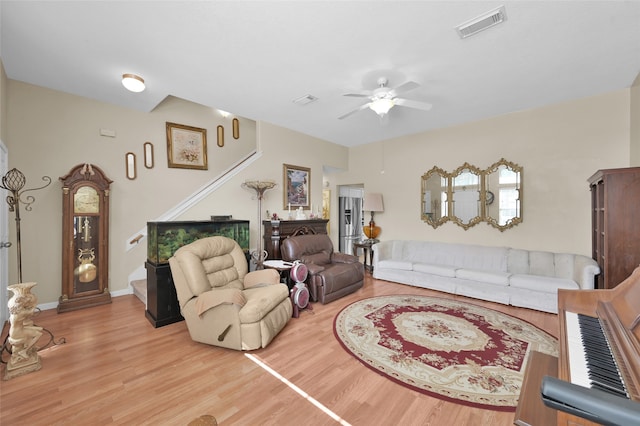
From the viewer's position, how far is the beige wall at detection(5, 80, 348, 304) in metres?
3.32

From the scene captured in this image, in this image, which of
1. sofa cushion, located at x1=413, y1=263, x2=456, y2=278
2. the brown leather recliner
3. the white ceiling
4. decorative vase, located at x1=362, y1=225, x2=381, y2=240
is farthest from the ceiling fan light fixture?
decorative vase, located at x1=362, y1=225, x2=381, y2=240

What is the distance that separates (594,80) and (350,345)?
4185 millimetres

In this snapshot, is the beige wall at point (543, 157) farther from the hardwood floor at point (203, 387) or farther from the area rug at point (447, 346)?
the hardwood floor at point (203, 387)

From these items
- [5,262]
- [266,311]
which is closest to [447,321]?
[266,311]

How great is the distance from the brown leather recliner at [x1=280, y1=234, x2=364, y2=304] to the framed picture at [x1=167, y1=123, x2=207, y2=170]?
2339 millimetres

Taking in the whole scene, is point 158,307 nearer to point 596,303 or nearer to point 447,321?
point 447,321

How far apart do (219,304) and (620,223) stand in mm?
4114

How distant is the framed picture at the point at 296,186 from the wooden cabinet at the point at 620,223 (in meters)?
4.34

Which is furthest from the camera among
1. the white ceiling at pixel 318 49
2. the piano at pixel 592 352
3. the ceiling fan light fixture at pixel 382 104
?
the ceiling fan light fixture at pixel 382 104

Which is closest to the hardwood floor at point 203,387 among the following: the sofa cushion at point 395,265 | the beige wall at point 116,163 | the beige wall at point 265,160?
the beige wall at point 116,163

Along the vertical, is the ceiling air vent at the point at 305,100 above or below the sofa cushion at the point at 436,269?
above

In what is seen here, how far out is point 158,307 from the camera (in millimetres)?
2912

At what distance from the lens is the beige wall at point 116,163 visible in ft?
10.9

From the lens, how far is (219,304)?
93.7 inches
